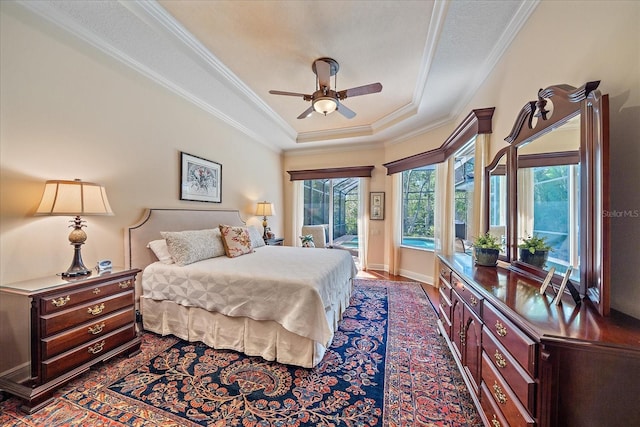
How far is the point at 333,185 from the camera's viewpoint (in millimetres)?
5969

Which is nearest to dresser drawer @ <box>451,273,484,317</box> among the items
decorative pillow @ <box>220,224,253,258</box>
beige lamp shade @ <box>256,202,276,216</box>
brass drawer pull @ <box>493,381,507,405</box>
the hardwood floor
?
brass drawer pull @ <box>493,381,507,405</box>

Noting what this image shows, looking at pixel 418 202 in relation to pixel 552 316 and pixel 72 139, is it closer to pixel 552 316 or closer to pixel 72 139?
pixel 552 316

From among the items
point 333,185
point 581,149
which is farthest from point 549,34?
point 333,185

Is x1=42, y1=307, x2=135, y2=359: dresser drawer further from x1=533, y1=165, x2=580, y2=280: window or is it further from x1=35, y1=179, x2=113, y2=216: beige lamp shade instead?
x1=533, y1=165, x2=580, y2=280: window

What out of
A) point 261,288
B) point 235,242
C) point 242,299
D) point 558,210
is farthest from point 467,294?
point 235,242

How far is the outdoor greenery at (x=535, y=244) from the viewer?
59.3 inches

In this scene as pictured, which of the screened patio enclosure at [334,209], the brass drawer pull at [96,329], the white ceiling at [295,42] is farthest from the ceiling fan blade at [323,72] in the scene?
the screened patio enclosure at [334,209]

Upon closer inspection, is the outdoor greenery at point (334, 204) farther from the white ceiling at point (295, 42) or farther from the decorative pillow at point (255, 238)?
the white ceiling at point (295, 42)

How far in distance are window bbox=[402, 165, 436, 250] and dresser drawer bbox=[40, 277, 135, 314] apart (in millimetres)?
4539

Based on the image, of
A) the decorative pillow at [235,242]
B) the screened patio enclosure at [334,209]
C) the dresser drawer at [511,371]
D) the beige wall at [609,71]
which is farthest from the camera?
the screened patio enclosure at [334,209]

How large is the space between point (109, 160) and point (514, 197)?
3.68 metres

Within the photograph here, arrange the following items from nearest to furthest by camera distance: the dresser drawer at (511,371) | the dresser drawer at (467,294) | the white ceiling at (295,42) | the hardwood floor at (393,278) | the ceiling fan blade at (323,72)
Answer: the dresser drawer at (511,371)
the dresser drawer at (467,294)
the white ceiling at (295,42)
the ceiling fan blade at (323,72)
the hardwood floor at (393,278)

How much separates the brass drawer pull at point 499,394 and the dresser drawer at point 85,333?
2.71 metres

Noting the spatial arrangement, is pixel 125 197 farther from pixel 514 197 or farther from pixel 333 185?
pixel 333 185
